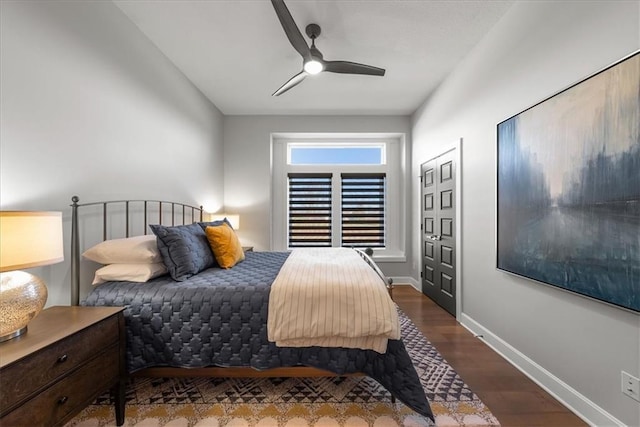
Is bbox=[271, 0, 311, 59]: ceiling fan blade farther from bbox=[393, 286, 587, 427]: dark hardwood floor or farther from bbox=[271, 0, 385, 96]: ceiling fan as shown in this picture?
bbox=[393, 286, 587, 427]: dark hardwood floor

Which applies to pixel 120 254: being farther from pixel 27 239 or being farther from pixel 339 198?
pixel 339 198

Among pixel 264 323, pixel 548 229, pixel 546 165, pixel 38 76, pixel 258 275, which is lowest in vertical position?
pixel 264 323

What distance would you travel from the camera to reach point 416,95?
360 centimetres

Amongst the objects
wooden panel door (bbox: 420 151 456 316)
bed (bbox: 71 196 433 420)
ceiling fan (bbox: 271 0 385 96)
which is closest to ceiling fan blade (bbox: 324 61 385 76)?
ceiling fan (bbox: 271 0 385 96)

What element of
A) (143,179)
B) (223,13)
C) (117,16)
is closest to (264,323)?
(143,179)

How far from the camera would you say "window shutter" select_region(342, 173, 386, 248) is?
458cm

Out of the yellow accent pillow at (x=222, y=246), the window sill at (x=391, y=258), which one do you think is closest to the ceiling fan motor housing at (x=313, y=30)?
the yellow accent pillow at (x=222, y=246)

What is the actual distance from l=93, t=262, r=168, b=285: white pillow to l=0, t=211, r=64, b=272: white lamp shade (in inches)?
21.7

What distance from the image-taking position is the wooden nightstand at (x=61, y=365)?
3.07 feet

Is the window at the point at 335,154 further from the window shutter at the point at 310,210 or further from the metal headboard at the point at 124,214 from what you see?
the metal headboard at the point at 124,214

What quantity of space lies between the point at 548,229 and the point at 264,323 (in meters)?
1.92

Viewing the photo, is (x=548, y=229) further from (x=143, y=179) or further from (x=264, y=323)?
(x=143, y=179)

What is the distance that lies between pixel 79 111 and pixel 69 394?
5.45 feet

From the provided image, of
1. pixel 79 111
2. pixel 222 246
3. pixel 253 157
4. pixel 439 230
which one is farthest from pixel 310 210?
pixel 79 111
